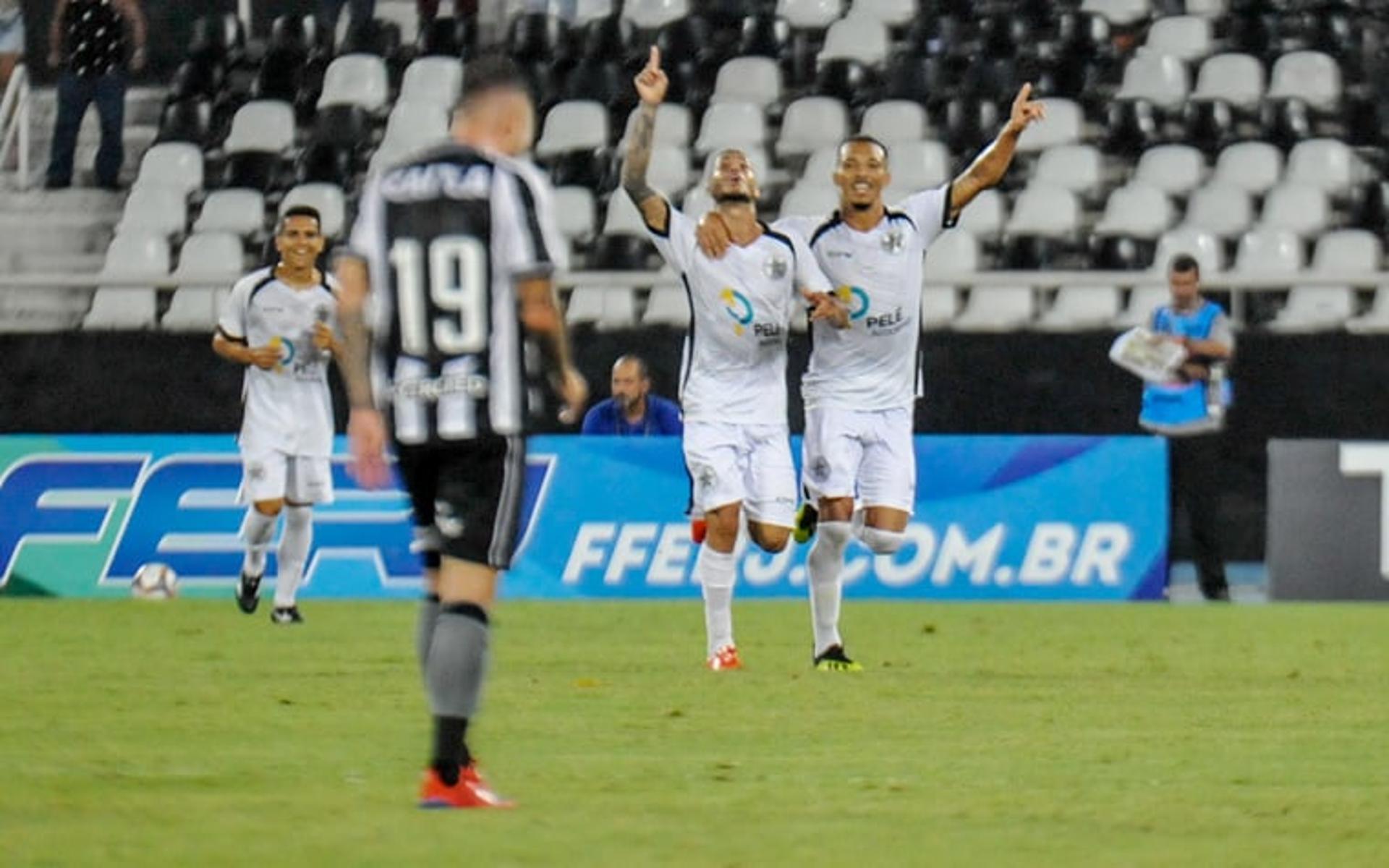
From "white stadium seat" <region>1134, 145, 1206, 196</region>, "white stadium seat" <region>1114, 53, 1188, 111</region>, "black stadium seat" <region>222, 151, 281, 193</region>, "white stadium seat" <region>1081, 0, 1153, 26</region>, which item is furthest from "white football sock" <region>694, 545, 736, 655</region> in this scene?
"white stadium seat" <region>1081, 0, 1153, 26</region>

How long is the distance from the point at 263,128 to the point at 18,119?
6.91 feet

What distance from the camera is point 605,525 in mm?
19234

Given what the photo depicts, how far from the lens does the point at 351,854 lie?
6555mm

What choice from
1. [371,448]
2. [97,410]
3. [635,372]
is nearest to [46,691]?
[371,448]

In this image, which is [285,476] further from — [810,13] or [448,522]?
[448,522]

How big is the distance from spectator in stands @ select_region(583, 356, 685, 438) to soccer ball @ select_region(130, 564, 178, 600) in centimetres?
285

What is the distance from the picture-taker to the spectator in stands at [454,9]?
83.5 ft

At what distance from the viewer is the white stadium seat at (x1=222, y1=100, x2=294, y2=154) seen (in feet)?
79.4

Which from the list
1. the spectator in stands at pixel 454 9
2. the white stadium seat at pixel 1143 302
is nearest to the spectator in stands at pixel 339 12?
the spectator in stands at pixel 454 9

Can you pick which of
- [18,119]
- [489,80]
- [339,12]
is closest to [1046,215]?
[339,12]

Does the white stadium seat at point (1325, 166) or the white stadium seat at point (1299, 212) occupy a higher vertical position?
the white stadium seat at point (1325, 166)

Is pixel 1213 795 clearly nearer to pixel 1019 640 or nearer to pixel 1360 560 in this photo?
pixel 1019 640

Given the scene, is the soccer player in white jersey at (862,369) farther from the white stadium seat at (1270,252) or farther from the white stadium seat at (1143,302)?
the white stadium seat at (1270,252)

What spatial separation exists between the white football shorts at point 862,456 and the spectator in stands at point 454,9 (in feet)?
41.7
